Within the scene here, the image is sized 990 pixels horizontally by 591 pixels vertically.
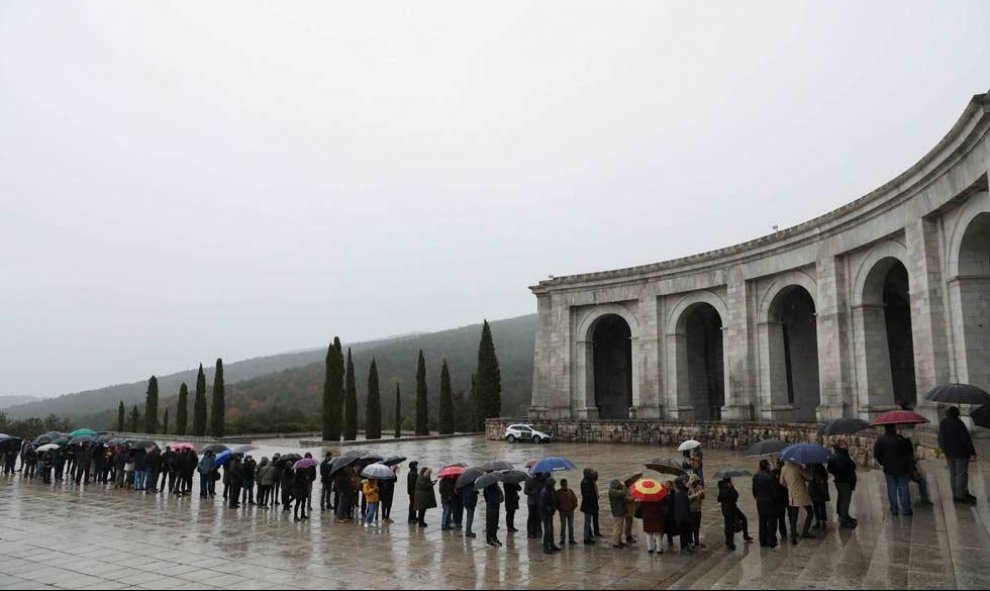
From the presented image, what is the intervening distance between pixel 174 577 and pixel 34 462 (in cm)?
1870

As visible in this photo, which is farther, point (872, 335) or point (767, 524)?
point (872, 335)

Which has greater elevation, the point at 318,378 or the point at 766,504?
the point at 318,378

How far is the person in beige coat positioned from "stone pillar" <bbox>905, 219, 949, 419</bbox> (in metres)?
10.1

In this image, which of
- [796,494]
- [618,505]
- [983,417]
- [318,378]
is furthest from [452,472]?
[318,378]

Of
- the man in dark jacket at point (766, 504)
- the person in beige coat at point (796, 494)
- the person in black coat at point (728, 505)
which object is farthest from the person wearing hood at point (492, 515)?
the person in beige coat at point (796, 494)

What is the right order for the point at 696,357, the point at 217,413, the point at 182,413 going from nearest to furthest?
the point at 696,357, the point at 217,413, the point at 182,413

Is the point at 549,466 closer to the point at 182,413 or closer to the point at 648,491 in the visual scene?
the point at 648,491

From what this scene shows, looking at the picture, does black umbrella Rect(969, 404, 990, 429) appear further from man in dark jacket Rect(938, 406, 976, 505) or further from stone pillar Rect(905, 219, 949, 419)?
stone pillar Rect(905, 219, 949, 419)

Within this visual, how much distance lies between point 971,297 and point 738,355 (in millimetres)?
11988

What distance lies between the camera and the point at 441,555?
1037cm

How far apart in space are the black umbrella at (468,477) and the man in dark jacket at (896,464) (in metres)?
6.73

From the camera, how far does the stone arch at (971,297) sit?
17.2 m

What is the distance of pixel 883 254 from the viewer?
71.4 ft

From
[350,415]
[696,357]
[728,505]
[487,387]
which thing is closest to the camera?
[728,505]
